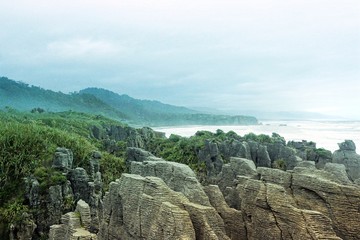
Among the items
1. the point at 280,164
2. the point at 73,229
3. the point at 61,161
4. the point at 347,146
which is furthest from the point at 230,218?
the point at 347,146

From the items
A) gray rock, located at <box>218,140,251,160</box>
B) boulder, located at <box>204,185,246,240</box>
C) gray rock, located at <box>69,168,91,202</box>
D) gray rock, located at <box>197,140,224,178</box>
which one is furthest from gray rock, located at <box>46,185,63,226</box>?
gray rock, located at <box>197,140,224,178</box>

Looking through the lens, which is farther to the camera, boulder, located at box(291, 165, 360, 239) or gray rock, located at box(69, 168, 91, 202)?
gray rock, located at box(69, 168, 91, 202)

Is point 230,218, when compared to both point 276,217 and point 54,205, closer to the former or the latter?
point 276,217

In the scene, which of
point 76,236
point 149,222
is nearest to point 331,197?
point 149,222

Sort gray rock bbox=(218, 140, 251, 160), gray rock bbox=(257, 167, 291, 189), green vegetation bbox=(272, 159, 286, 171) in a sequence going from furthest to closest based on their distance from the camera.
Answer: gray rock bbox=(218, 140, 251, 160) < green vegetation bbox=(272, 159, 286, 171) < gray rock bbox=(257, 167, 291, 189)

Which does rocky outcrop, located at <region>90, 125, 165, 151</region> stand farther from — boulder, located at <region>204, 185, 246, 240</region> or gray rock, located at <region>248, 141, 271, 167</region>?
boulder, located at <region>204, 185, 246, 240</region>

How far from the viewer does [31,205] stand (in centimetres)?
2777

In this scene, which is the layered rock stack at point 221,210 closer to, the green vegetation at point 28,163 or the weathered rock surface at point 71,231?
the weathered rock surface at point 71,231

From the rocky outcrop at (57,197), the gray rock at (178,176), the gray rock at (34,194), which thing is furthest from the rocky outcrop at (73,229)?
the gray rock at (34,194)

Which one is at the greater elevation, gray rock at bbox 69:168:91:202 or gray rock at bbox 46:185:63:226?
gray rock at bbox 69:168:91:202

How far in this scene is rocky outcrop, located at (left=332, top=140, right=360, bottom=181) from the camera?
2762 cm

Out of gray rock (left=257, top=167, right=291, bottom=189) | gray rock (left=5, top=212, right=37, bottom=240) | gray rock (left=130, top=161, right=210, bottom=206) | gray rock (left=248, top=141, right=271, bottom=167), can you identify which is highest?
gray rock (left=257, top=167, right=291, bottom=189)

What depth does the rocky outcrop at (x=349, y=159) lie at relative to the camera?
27617 millimetres

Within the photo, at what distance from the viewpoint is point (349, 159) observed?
29.8 metres
